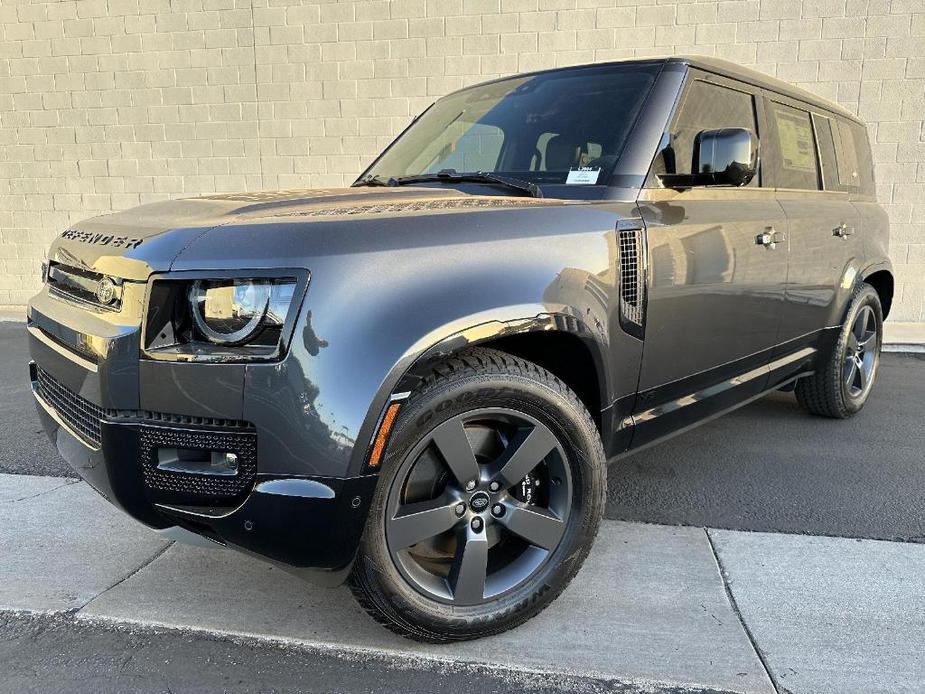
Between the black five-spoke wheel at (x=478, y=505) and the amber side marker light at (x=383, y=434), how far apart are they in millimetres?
145

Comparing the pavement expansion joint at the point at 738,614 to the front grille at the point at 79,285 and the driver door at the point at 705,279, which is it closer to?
the driver door at the point at 705,279

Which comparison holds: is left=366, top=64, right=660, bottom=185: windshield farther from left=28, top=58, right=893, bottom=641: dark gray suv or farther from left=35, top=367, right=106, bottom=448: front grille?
left=35, top=367, right=106, bottom=448: front grille

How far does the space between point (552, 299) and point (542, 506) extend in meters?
0.71

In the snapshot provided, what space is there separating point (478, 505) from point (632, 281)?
94 cm

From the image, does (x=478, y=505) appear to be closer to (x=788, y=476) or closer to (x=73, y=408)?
(x=73, y=408)

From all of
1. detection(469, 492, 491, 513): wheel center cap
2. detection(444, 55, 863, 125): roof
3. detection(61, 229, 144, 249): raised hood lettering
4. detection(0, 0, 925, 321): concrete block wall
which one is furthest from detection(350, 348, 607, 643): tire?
detection(0, 0, 925, 321): concrete block wall

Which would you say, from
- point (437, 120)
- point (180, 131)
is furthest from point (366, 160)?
point (437, 120)

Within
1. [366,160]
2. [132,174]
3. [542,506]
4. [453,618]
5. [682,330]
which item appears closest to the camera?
[453,618]

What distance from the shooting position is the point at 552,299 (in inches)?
81.6

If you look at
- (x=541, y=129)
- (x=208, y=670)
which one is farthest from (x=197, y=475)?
(x=541, y=129)

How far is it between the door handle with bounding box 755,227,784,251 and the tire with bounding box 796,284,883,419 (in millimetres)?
1262

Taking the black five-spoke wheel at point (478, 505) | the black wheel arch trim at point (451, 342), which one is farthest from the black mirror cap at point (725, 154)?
the black five-spoke wheel at point (478, 505)

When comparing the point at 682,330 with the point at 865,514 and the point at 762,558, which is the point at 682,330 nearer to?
the point at 762,558

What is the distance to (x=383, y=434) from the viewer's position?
68.7 inches
